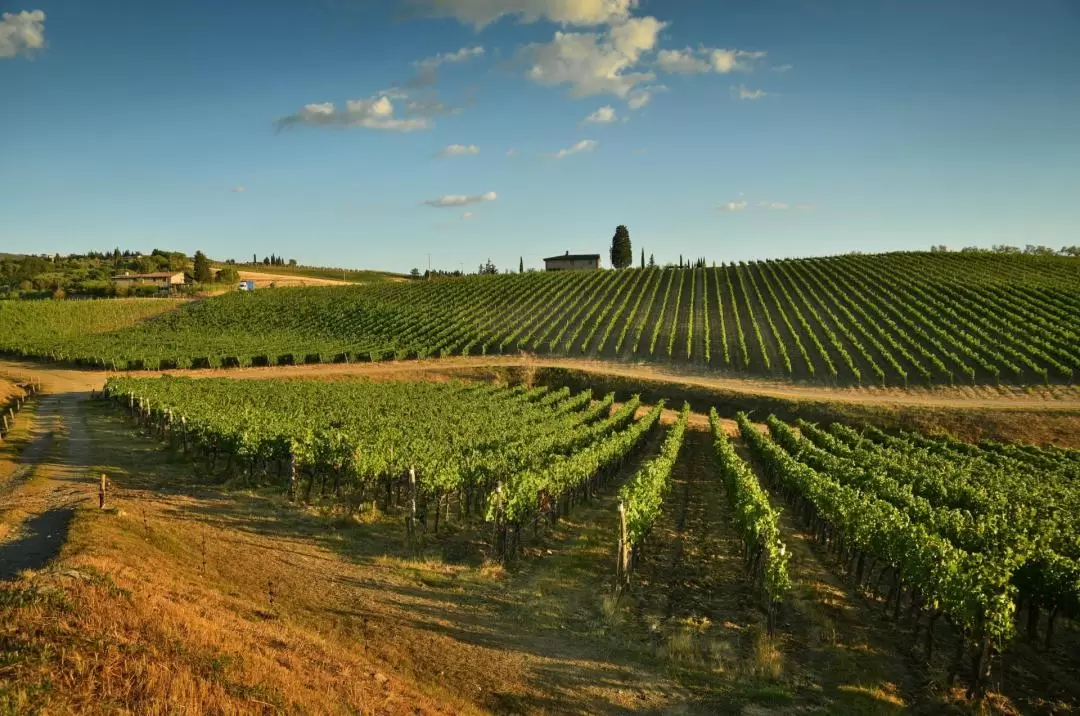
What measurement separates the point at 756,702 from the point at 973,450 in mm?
30492

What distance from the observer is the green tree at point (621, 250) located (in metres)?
125

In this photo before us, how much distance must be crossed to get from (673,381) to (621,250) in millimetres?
75029

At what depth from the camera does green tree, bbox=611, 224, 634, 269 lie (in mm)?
125188

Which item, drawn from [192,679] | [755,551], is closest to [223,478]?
[192,679]

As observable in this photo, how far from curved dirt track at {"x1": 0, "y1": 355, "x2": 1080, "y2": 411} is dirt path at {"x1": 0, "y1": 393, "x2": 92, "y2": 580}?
70.5 feet

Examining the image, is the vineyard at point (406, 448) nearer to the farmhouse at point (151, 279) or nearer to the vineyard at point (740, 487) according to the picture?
the vineyard at point (740, 487)

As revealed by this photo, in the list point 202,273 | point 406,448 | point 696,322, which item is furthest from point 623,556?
point 202,273

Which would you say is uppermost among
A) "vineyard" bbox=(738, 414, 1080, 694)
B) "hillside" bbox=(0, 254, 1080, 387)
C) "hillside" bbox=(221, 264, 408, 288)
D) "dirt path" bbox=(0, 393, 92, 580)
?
"hillside" bbox=(221, 264, 408, 288)

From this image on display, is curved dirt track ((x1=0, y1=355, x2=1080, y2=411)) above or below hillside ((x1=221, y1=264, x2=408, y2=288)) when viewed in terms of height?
below

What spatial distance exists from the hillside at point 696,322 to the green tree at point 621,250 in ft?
75.5

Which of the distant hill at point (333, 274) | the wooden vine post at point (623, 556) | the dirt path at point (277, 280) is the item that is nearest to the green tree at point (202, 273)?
the dirt path at point (277, 280)

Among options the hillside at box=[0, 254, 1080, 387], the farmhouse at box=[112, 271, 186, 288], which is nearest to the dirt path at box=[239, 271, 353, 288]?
the farmhouse at box=[112, 271, 186, 288]

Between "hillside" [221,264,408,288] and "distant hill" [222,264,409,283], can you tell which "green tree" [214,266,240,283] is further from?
"distant hill" [222,264,409,283]

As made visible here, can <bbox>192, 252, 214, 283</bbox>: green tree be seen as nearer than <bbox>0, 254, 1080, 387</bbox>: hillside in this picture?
No
